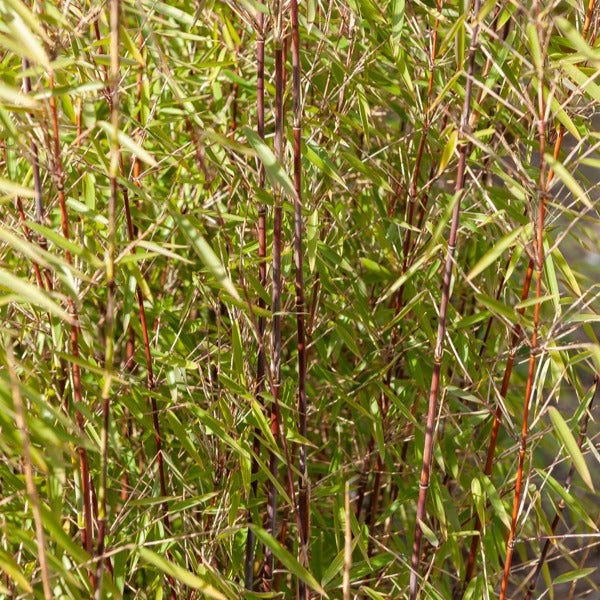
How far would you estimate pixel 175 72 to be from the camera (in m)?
1.40

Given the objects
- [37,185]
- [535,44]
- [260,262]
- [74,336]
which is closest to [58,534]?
[74,336]

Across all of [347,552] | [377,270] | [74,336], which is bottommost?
[377,270]

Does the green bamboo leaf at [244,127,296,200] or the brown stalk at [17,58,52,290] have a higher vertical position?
the brown stalk at [17,58,52,290]

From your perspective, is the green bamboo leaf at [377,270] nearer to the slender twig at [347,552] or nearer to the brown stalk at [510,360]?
the brown stalk at [510,360]

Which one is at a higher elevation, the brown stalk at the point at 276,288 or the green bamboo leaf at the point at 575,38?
the green bamboo leaf at the point at 575,38

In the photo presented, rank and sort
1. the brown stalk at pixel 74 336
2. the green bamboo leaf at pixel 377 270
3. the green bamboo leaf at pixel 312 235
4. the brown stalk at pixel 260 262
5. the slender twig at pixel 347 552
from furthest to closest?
the green bamboo leaf at pixel 377 270
the green bamboo leaf at pixel 312 235
the brown stalk at pixel 260 262
the brown stalk at pixel 74 336
the slender twig at pixel 347 552

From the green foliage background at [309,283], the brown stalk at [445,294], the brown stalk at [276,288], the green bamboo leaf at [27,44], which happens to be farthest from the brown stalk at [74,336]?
the brown stalk at [445,294]

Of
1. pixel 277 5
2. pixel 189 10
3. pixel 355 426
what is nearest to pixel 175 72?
pixel 189 10

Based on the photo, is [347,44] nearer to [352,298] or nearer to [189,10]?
[189,10]

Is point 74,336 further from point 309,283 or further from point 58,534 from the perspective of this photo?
point 309,283

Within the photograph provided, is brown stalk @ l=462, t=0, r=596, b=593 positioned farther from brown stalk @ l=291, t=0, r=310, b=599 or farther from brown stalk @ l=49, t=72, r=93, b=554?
brown stalk @ l=49, t=72, r=93, b=554

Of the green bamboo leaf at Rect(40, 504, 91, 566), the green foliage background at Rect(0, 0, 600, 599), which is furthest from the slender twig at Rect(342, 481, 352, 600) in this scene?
the green bamboo leaf at Rect(40, 504, 91, 566)

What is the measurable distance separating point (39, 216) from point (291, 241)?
39cm

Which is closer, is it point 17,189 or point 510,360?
point 17,189
